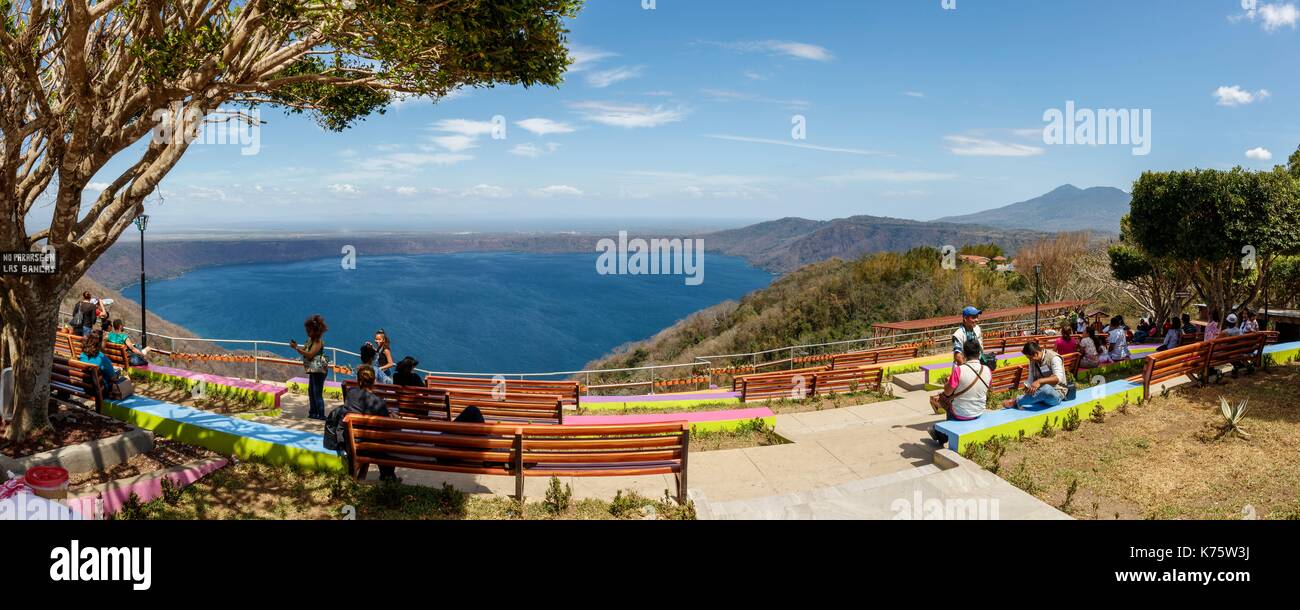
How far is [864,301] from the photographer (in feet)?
146

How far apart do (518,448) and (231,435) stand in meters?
3.46

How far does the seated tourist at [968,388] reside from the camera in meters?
7.12

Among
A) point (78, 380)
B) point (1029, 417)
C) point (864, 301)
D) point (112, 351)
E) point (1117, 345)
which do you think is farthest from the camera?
point (864, 301)

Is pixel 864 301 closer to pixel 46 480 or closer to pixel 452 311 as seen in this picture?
pixel 46 480

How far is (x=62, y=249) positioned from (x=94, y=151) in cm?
112

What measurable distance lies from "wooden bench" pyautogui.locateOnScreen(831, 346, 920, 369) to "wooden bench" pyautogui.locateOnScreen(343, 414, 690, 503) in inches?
419

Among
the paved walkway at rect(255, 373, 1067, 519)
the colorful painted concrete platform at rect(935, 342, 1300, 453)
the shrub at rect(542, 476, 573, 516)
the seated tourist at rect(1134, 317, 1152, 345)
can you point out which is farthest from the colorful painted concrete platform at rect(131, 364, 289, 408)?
the seated tourist at rect(1134, 317, 1152, 345)

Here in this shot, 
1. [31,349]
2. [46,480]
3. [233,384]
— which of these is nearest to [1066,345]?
[46,480]

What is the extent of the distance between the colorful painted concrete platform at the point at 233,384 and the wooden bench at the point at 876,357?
39.2 feet

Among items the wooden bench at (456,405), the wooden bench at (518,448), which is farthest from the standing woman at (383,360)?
the wooden bench at (518,448)

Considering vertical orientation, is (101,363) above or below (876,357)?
above

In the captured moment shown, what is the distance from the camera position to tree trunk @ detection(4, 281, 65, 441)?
6652 millimetres

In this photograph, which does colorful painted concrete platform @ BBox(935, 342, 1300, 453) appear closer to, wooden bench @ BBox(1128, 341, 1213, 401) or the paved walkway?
wooden bench @ BBox(1128, 341, 1213, 401)

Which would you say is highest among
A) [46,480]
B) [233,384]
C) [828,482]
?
[46,480]
